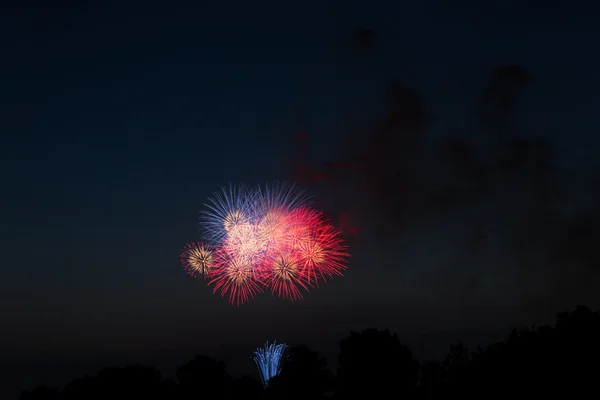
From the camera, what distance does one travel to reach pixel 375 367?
69.8 m

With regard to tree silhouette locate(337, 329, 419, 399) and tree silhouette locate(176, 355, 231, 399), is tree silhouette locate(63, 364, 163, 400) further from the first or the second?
tree silhouette locate(337, 329, 419, 399)

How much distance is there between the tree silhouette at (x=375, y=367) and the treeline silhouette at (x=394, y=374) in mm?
104

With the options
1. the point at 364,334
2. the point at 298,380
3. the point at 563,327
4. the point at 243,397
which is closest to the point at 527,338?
the point at 563,327

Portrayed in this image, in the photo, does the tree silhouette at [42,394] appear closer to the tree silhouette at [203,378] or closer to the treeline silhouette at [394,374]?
the treeline silhouette at [394,374]

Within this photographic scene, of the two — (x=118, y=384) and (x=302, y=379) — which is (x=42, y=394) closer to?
(x=118, y=384)

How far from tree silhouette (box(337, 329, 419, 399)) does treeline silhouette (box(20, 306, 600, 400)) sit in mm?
104

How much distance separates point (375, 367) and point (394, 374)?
7.09ft

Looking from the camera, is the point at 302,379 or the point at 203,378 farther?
the point at 203,378

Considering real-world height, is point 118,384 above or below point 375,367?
above

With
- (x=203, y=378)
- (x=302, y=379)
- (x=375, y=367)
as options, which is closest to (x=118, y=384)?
(x=203, y=378)

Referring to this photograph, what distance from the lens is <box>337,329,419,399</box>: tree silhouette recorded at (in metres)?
67.9

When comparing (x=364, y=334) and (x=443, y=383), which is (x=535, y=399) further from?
(x=364, y=334)

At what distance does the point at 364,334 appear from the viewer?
72.4m

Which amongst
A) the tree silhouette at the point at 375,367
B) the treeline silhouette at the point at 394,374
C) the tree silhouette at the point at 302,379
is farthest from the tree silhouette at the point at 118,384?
the tree silhouette at the point at 375,367
